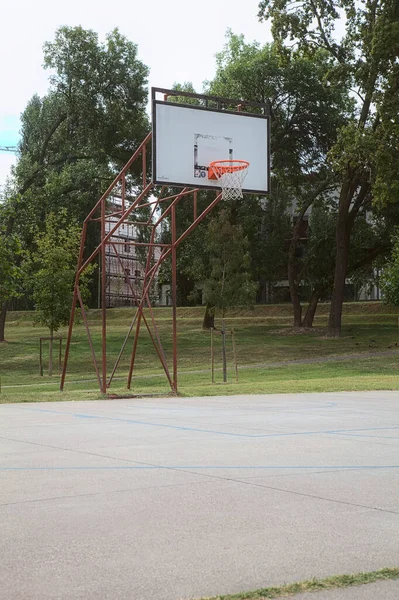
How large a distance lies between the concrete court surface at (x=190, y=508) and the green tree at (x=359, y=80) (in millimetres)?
25543

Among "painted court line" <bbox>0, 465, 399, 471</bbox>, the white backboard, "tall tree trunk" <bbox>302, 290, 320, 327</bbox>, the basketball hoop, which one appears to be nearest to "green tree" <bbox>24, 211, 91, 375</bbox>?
the white backboard

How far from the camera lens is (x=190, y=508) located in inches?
252

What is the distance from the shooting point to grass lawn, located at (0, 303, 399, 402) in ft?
80.8

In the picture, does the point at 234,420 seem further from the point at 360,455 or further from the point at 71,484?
the point at 71,484

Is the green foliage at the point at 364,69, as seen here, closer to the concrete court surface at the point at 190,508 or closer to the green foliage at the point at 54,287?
the green foliage at the point at 54,287

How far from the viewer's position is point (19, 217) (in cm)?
4703

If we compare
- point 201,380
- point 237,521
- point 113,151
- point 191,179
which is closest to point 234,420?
point 237,521

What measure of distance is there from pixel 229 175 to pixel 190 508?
643 inches

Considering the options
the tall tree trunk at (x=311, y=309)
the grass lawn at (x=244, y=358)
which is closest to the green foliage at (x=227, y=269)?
the grass lawn at (x=244, y=358)

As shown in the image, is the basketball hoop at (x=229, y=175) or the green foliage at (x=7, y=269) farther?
the green foliage at (x=7, y=269)

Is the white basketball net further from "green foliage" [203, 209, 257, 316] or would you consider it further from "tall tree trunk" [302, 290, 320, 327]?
"tall tree trunk" [302, 290, 320, 327]

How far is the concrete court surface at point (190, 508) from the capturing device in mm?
4625

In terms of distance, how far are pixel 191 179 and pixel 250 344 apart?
77.5 feet

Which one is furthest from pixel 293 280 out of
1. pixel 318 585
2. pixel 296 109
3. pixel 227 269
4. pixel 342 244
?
pixel 318 585
